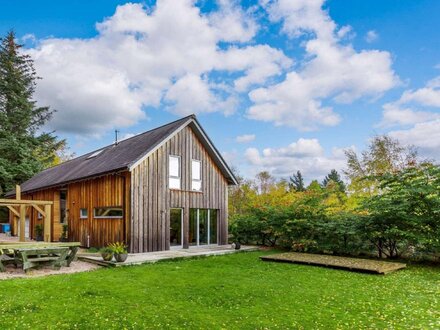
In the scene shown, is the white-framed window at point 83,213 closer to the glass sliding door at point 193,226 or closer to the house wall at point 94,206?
the house wall at point 94,206

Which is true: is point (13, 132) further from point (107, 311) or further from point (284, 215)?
point (107, 311)

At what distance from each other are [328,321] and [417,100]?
18023mm

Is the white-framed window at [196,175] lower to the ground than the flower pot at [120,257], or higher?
higher

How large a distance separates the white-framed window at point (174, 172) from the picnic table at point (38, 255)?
5393 millimetres

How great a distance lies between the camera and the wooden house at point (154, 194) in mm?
14109

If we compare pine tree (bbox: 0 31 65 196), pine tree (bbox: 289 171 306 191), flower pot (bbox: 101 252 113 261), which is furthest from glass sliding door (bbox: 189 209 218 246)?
pine tree (bbox: 289 171 306 191)

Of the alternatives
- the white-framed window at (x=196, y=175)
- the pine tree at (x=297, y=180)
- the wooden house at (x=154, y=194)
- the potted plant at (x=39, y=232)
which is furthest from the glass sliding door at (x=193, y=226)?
the pine tree at (x=297, y=180)

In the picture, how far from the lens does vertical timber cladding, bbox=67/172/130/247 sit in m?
14.1

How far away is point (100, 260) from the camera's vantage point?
1169 centimetres

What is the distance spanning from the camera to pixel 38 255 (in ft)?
35.8

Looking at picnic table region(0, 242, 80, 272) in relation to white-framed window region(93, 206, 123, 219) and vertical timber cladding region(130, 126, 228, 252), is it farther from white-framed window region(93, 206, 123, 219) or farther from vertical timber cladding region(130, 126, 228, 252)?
white-framed window region(93, 206, 123, 219)

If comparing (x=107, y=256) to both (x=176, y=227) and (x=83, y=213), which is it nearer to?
(x=176, y=227)

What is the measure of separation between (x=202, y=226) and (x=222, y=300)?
10.3 meters

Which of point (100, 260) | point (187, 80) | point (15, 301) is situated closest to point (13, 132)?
point (187, 80)
